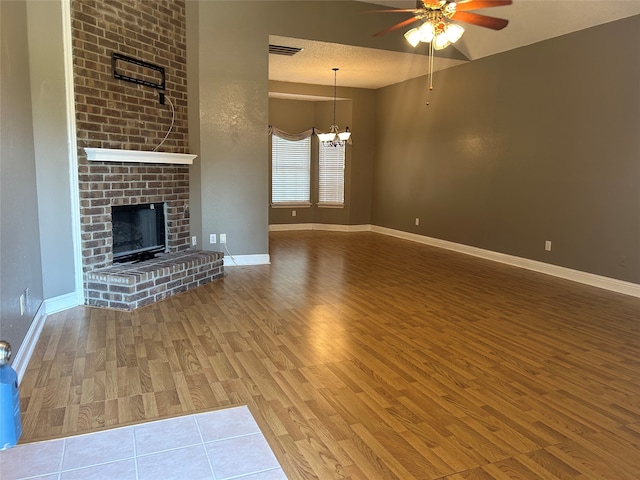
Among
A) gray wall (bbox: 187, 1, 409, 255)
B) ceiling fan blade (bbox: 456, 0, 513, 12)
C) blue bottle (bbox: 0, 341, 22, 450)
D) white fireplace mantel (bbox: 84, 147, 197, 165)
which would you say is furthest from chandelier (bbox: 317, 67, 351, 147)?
blue bottle (bbox: 0, 341, 22, 450)

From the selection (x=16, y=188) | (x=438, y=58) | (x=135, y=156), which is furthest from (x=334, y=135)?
(x=16, y=188)

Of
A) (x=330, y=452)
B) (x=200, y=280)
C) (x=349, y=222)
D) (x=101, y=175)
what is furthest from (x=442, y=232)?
(x=330, y=452)

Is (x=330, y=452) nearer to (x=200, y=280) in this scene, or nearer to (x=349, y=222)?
(x=200, y=280)

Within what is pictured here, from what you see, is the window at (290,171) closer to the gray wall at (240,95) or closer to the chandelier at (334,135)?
the chandelier at (334,135)

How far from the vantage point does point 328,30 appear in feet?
19.8

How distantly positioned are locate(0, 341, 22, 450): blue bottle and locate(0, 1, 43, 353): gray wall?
0.70 meters

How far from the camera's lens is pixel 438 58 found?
6953 mm

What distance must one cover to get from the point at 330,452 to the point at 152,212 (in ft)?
12.8

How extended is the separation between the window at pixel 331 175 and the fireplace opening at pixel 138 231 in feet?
16.7

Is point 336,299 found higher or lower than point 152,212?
lower

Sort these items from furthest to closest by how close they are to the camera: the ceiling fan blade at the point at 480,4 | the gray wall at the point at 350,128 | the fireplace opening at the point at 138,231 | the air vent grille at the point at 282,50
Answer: the gray wall at the point at 350,128, the air vent grille at the point at 282,50, the fireplace opening at the point at 138,231, the ceiling fan blade at the point at 480,4

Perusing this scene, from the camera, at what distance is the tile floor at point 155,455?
6.29 ft

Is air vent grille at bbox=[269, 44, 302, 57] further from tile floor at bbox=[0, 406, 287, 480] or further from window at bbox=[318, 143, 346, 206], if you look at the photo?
tile floor at bbox=[0, 406, 287, 480]

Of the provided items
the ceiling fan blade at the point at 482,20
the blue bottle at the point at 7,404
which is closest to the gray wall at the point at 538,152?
the ceiling fan blade at the point at 482,20
